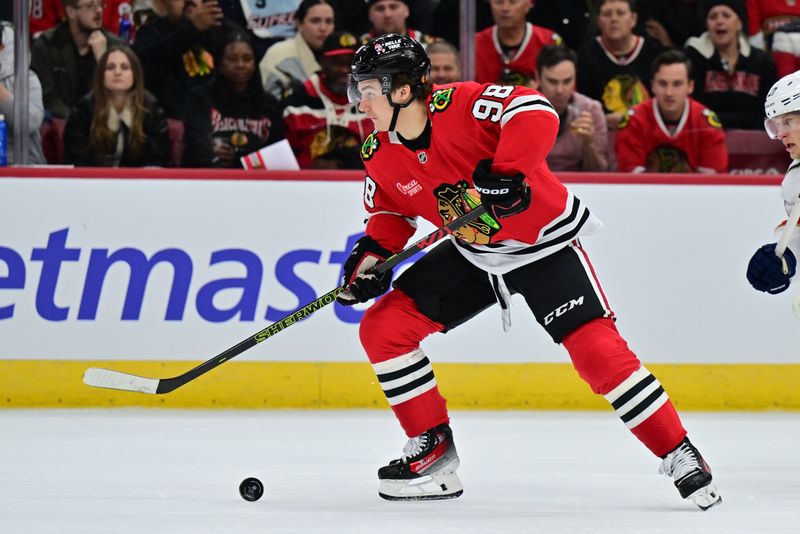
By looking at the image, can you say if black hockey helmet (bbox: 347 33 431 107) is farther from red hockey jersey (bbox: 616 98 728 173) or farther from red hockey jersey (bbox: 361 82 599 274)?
red hockey jersey (bbox: 616 98 728 173)

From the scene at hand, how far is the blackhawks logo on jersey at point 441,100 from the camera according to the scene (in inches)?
117

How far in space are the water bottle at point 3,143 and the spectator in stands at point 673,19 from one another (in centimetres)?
248

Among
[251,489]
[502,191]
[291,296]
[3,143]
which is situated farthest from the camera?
[3,143]

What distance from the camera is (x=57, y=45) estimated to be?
4738 mm

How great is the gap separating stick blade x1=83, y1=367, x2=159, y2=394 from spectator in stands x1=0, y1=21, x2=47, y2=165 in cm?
185

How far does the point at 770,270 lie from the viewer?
3.05 m

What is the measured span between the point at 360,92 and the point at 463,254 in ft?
1.53

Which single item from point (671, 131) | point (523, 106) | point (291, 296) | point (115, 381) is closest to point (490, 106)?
point (523, 106)

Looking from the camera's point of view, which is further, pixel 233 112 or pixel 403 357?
pixel 233 112

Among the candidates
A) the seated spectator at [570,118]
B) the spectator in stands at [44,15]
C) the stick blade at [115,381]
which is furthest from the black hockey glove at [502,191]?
the spectator in stands at [44,15]

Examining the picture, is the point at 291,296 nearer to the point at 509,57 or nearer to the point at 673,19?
the point at 509,57

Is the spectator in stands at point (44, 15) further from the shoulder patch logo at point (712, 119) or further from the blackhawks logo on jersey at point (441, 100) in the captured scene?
the shoulder patch logo at point (712, 119)

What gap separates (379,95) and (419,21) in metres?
1.91

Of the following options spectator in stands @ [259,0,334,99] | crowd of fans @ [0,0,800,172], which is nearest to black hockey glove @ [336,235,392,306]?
crowd of fans @ [0,0,800,172]
